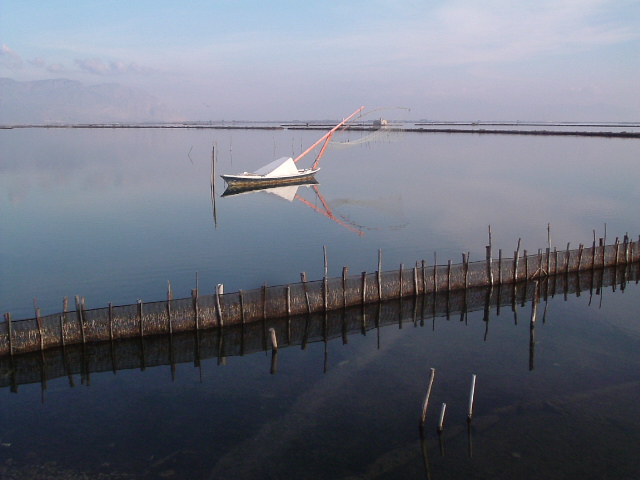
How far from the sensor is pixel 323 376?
16.8 m

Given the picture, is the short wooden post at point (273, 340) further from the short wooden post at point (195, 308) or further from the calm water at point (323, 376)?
the short wooden post at point (195, 308)

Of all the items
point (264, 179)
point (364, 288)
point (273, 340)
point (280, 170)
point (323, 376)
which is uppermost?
point (280, 170)

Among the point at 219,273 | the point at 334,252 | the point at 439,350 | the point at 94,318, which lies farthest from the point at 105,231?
the point at 439,350

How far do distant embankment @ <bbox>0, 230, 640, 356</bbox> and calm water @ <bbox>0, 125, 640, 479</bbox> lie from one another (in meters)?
1.47

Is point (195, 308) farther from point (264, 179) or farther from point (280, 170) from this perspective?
point (280, 170)

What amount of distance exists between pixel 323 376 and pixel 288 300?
143 inches

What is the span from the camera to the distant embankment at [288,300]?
16891 millimetres

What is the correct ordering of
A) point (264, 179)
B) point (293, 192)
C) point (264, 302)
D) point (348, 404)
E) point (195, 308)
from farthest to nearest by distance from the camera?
point (264, 179)
point (293, 192)
point (264, 302)
point (195, 308)
point (348, 404)

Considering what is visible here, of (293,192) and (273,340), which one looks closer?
(273,340)

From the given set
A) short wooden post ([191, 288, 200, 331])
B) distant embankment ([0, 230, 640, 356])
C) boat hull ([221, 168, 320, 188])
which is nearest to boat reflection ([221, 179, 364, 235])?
boat hull ([221, 168, 320, 188])

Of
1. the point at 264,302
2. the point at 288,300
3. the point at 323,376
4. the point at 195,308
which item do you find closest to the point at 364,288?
the point at 288,300

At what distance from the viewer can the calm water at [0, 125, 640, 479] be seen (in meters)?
12.7

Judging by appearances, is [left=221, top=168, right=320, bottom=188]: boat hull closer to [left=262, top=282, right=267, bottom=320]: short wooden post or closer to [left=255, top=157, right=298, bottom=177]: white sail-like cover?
[left=255, top=157, right=298, bottom=177]: white sail-like cover

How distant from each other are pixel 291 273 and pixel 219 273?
11.0ft
